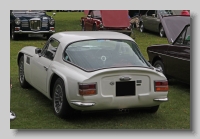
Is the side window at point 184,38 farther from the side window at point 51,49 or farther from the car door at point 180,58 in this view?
the side window at point 51,49

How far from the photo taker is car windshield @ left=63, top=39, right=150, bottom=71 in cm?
621

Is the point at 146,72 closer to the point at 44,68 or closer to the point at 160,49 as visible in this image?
the point at 44,68

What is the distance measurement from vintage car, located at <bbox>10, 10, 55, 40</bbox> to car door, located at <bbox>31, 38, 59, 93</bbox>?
23.1 ft

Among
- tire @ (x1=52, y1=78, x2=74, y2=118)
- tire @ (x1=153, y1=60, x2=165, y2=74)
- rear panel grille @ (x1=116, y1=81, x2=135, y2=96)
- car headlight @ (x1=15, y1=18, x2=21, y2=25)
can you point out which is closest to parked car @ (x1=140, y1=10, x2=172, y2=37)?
car headlight @ (x1=15, y1=18, x2=21, y2=25)

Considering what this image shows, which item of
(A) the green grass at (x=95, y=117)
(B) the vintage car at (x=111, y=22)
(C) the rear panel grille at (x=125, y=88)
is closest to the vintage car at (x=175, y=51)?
(A) the green grass at (x=95, y=117)

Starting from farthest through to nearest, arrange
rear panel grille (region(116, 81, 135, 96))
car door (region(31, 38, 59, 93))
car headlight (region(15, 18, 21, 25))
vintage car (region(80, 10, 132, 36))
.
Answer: vintage car (region(80, 10, 132, 36)) < car headlight (region(15, 18, 21, 25)) < car door (region(31, 38, 59, 93)) < rear panel grille (region(116, 81, 135, 96))

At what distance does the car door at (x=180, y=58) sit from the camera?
8102 millimetres

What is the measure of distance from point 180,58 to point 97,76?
2970 millimetres

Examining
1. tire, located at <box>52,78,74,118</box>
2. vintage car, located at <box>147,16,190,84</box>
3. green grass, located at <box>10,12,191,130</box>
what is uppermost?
vintage car, located at <box>147,16,190,84</box>

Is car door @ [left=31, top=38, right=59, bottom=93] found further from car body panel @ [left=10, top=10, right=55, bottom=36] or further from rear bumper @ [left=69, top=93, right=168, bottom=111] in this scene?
car body panel @ [left=10, top=10, right=55, bottom=36]

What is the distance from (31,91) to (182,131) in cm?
331

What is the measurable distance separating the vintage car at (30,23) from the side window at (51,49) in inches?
278

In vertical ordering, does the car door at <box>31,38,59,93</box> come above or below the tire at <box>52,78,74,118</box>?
above

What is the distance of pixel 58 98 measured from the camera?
638 centimetres
